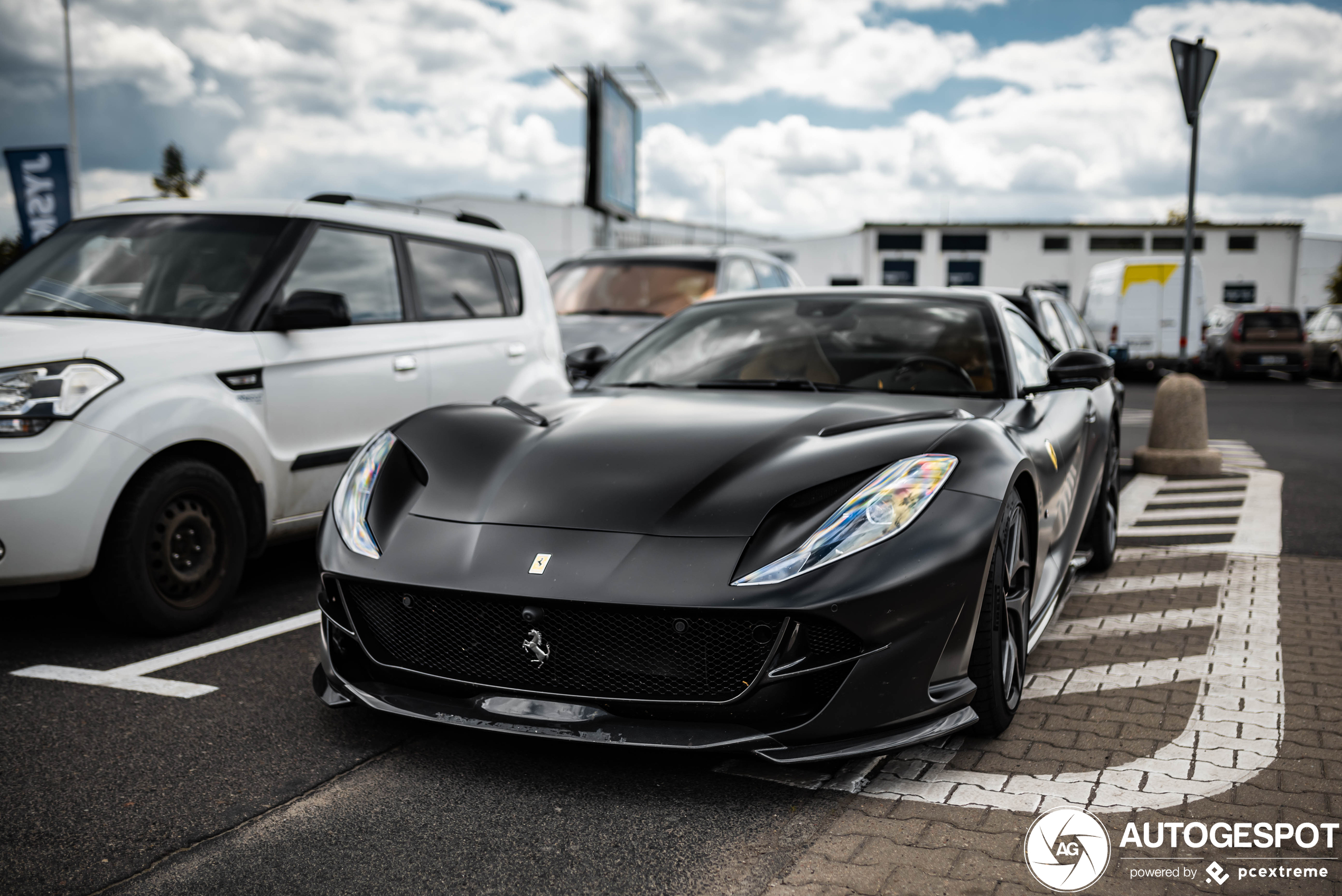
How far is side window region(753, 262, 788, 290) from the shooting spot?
11.2 meters

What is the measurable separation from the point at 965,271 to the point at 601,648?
55.5m

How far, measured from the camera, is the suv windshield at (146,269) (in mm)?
4762

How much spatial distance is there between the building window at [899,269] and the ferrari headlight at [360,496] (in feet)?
174

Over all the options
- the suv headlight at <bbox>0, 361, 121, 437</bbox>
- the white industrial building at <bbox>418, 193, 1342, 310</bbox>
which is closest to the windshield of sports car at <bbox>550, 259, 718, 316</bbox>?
the suv headlight at <bbox>0, 361, 121, 437</bbox>

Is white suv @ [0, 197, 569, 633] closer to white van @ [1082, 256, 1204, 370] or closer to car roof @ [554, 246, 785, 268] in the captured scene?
car roof @ [554, 246, 785, 268]

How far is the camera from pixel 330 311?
189 inches

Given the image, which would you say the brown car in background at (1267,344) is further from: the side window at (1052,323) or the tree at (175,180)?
the tree at (175,180)

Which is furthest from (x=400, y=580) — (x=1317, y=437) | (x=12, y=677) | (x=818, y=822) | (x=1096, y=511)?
(x=1317, y=437)

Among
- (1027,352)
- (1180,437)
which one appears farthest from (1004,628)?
(1180,437)

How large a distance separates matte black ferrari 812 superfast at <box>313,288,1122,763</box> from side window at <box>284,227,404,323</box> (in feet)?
6.03

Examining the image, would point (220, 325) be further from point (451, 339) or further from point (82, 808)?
point (82, 808)

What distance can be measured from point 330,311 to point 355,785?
2512mm

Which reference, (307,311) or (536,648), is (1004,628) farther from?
(307,311)

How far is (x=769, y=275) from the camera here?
11617 millimetres
